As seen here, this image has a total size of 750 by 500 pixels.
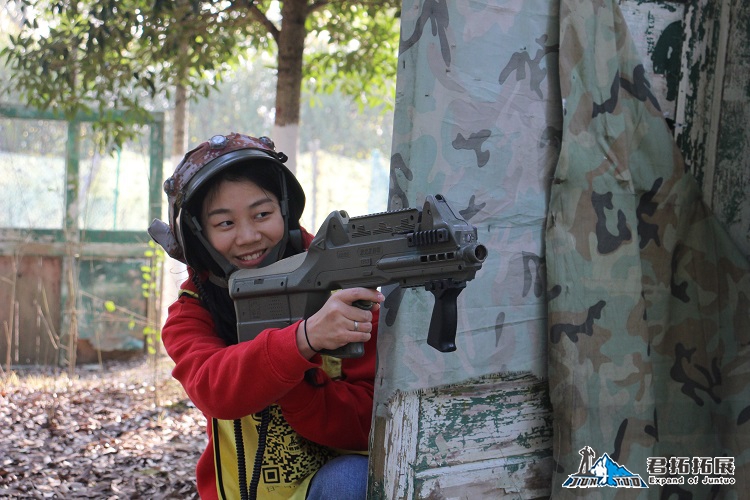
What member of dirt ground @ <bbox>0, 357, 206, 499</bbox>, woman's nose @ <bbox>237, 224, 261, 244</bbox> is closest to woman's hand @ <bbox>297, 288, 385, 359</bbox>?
woman's nose @ <bbox>237, 224, 261, 244</bbox>

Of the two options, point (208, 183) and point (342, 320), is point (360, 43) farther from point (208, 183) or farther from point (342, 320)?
point (342, 320)

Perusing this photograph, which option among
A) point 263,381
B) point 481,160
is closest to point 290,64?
point 481,160

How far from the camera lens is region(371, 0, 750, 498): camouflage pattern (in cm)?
189

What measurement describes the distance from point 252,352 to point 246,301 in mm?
222

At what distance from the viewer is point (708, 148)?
2143 mm

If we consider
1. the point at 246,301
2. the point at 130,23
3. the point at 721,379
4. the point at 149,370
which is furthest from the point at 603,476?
the point at 149,370

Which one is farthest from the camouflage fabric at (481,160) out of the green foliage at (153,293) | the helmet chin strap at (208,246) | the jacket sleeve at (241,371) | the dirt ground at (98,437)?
the green foliage at (153,293)

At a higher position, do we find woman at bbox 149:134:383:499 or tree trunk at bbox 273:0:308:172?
tree trunk at bbox 273:0:308:172

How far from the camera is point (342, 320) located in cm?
171

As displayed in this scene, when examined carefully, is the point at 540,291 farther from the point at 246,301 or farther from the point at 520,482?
the point at 246,301

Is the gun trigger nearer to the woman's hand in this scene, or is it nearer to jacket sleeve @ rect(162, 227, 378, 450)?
the woman's hand
